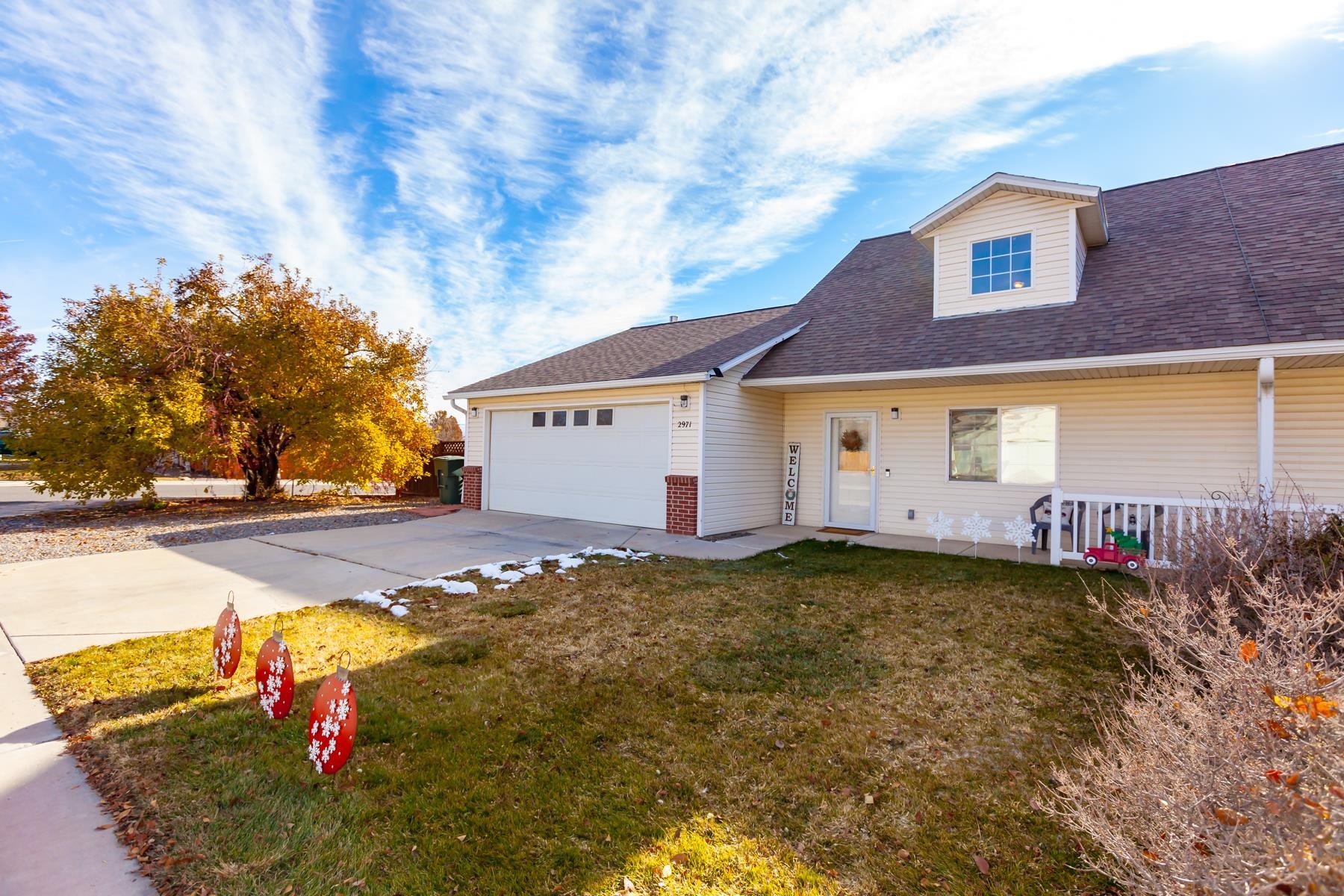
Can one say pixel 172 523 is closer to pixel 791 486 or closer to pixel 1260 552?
pixel 791 486

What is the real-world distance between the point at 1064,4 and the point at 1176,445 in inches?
230

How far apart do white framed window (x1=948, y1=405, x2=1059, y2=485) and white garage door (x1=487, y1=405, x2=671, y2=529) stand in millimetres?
4820

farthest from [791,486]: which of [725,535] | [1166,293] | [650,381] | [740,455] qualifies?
[1166,293]

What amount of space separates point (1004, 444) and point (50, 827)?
1055cm

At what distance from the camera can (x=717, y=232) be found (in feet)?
48.6

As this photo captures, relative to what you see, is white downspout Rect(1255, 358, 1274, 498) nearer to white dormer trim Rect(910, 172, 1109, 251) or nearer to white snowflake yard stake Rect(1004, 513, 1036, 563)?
white snowflake yard stake Rect(1004, 513, 1036, 563)

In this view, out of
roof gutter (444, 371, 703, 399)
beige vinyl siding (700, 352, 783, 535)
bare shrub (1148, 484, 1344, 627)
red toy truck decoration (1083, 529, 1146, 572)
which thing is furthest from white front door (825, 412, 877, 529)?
bare shrub (1148, 484, 1344, 627)

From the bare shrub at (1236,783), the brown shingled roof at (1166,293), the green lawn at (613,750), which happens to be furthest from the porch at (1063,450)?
the bare shrub at (1236,783)

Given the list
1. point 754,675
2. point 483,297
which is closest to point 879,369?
point 754,675

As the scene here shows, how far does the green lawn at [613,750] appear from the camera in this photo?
2359 millimetres

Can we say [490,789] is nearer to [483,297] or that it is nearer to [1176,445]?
[1176,445]

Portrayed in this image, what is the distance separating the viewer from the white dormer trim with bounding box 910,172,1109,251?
8.62 m

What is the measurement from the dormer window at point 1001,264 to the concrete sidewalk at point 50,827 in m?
10.9

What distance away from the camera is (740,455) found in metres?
10.6
